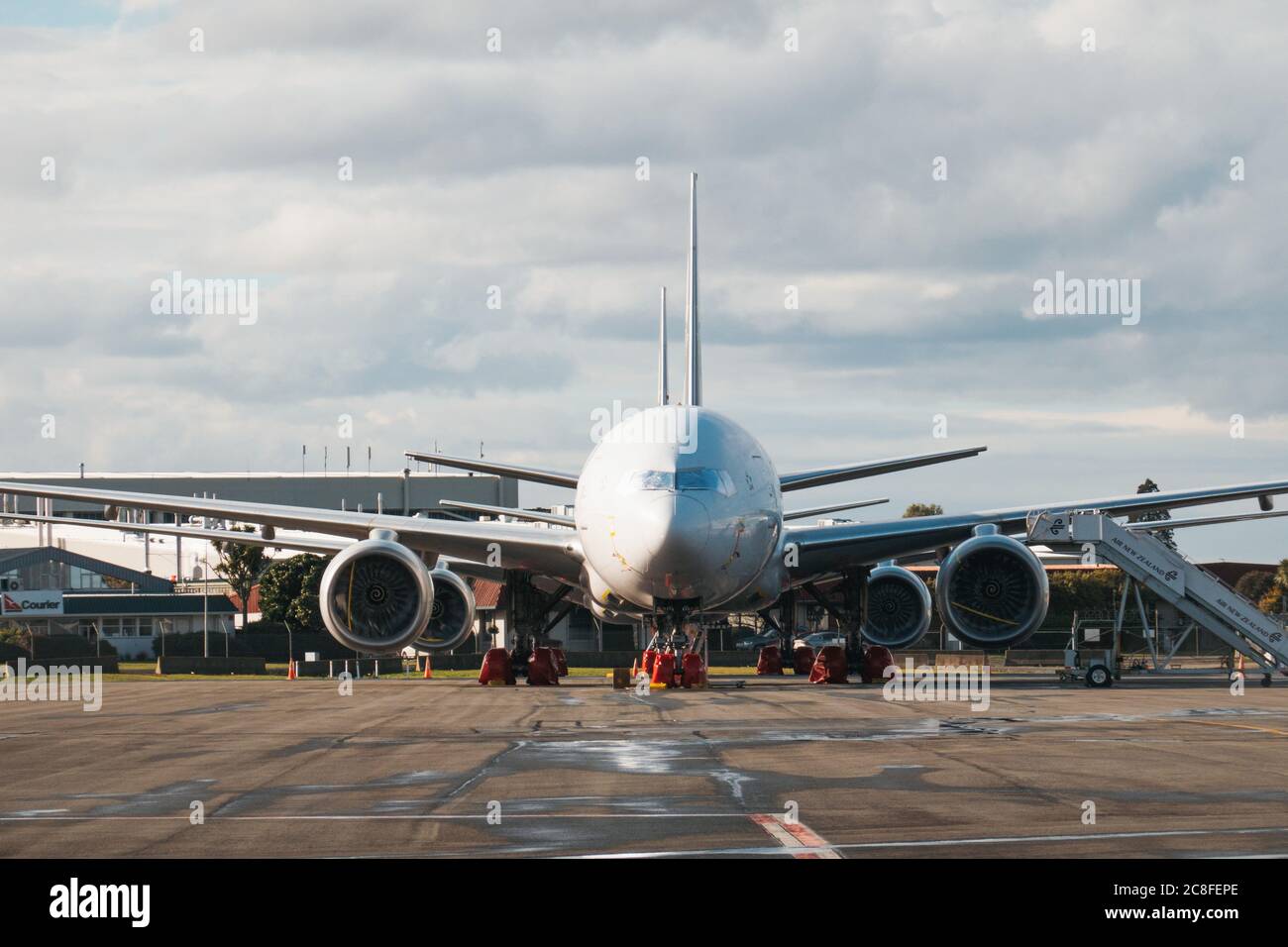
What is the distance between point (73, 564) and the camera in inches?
4090

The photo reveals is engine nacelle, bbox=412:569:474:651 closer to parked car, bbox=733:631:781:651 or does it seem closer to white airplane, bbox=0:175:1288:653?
white airplane, bbox=0:175:1288:653

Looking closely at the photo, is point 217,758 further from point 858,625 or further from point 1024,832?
point 858,625

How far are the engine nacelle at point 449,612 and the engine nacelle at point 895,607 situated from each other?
12282 millimetres

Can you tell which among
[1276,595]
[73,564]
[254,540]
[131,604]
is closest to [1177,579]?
[254,540]

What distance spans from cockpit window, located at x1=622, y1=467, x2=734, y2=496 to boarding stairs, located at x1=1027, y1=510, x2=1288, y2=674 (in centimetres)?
1090

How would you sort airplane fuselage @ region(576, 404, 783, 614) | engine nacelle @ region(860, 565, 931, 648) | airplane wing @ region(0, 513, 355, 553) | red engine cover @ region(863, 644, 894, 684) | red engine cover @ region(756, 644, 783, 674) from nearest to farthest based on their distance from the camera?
airplane fuselage @ region(576, 404, 783, 614), airplane wing @ region(0, 513, 355, 553), red engine cover @ region(863, 644, 894, 684), engine nacelle @ region(860, 565, 931, 648), red engine cover @ region(756, 644, 783, 674)

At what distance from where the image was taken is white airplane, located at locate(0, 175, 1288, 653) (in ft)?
99.2

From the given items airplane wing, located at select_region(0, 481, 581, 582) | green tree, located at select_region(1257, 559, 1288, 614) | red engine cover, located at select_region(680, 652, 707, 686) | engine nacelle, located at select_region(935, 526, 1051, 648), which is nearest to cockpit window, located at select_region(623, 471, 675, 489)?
airplane wing, located at select_region(0, 481, 581, 582)

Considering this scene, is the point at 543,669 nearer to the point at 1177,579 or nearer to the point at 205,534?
the point at 205,534

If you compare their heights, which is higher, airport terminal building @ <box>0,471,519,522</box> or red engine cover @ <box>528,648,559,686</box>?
airport terminal building @ <box>0,471,519,522</box>

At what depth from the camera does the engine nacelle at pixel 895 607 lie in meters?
46.9
